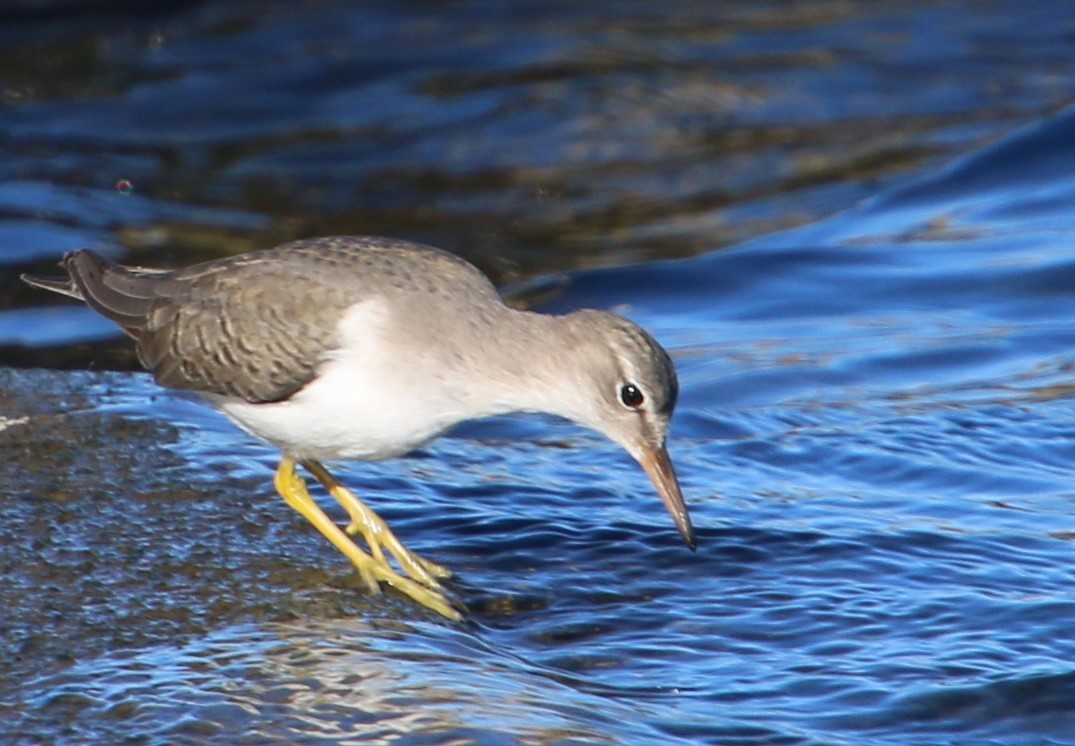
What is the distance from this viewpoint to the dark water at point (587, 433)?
5.39 meters

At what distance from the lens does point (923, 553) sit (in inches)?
259

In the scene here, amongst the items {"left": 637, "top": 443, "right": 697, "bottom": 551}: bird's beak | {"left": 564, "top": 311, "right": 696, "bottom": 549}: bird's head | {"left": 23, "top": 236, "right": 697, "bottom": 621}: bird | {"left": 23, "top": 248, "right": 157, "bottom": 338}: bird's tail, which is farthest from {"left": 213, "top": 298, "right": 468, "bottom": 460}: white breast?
{"left": 23, "top": 248, "right": 157, "bottom": 338}: bird's tail

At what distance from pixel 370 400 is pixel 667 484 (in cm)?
120

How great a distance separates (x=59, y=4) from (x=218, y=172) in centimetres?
301

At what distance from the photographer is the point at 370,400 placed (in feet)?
19.6

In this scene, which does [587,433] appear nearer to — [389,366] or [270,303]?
[270,303]

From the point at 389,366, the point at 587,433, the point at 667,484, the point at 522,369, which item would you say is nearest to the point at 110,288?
the point at 389,366

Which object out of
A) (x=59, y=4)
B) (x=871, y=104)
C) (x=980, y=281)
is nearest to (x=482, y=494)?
(x=980, y=281)

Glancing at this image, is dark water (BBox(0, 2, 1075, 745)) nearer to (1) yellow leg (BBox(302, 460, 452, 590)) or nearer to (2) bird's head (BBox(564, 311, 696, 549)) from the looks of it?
(1) yellow leg (BBox(302, 460, 452, 590))

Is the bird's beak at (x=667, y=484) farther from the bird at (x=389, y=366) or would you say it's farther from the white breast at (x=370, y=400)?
the white breast at (x=370, y=400)

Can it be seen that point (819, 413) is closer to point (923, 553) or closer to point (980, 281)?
point (923, 553)

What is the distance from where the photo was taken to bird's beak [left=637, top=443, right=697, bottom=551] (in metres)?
6.18

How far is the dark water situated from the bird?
404 mm

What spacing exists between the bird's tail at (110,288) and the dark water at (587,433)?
616mm
